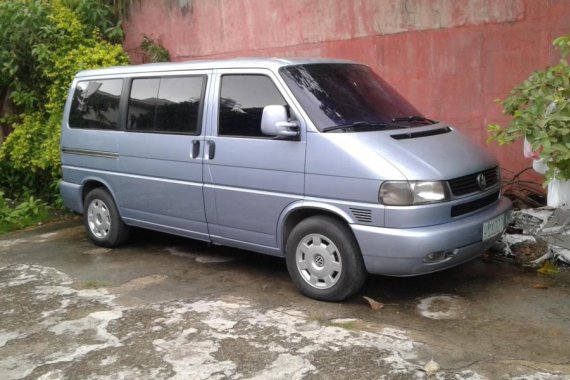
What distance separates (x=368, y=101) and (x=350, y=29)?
8.96ft

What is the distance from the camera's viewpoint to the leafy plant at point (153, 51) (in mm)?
9828

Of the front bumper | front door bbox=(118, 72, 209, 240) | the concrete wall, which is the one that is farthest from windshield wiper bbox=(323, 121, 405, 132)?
the concrete wall

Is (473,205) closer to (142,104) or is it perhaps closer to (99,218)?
(142,104)

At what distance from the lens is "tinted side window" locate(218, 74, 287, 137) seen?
5070mm

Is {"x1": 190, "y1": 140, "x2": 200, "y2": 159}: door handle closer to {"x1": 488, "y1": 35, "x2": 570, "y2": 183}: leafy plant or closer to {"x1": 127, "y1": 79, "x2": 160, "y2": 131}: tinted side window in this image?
{"x1": 127, "y1": 79, "x2": 160, "y2": 131}: tinted side window

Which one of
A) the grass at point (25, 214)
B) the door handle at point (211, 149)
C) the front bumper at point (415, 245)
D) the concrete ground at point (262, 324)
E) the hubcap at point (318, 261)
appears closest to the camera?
the concrete ground at point (262, 324)

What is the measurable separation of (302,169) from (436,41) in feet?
10.0

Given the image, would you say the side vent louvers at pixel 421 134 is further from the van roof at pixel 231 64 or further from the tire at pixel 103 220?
the tire at pixel 103 220

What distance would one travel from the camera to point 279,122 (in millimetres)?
4719

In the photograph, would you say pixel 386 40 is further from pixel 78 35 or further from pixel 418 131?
pixel 78 35

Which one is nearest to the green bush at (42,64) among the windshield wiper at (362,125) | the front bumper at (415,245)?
the windshield wiper at (362,125)

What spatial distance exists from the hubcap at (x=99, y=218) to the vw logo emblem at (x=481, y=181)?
3.85m

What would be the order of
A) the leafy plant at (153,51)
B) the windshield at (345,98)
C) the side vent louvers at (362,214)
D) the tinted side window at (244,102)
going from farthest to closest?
1. the leafy plant at (153,51)
2. the tinted side window at (244,102)
3. the windshield at (345,98)
4. the side vent louvers at (362,214)

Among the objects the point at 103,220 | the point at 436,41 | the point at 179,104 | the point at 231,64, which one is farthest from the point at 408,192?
the point at 103,220
